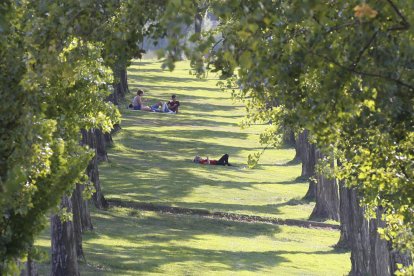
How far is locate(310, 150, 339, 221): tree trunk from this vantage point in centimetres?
4047

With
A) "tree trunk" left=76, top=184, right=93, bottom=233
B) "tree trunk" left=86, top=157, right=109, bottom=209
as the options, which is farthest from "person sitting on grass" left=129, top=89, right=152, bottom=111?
"tree trunk" left=76, top=184, right=93, bottom=233

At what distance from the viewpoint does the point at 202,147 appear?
55312 millimetres

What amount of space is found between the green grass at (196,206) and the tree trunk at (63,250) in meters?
1.28

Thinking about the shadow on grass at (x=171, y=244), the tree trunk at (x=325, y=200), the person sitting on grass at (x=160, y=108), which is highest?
the person sitting on grass at (x=160, y=108)

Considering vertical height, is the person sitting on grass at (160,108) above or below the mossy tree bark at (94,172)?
above

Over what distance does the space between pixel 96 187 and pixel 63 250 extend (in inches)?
398

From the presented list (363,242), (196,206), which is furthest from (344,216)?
(196,206)

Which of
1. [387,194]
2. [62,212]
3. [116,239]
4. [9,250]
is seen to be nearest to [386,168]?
[387,194]

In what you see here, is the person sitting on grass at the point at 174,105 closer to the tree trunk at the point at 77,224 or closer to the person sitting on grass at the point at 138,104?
the person sitting on grass at the point at 138,104

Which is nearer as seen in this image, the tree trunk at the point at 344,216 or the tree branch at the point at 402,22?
the tree branch at the point at 402,22

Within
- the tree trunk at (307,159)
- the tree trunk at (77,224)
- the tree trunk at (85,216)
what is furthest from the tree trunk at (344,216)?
the tree trunk at (307,159)

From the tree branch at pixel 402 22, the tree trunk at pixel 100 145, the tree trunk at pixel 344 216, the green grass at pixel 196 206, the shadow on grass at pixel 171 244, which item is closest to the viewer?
the tree branch at pixel 402 22

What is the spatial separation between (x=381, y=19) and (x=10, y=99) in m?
4.24

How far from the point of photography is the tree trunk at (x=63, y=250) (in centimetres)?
2378
